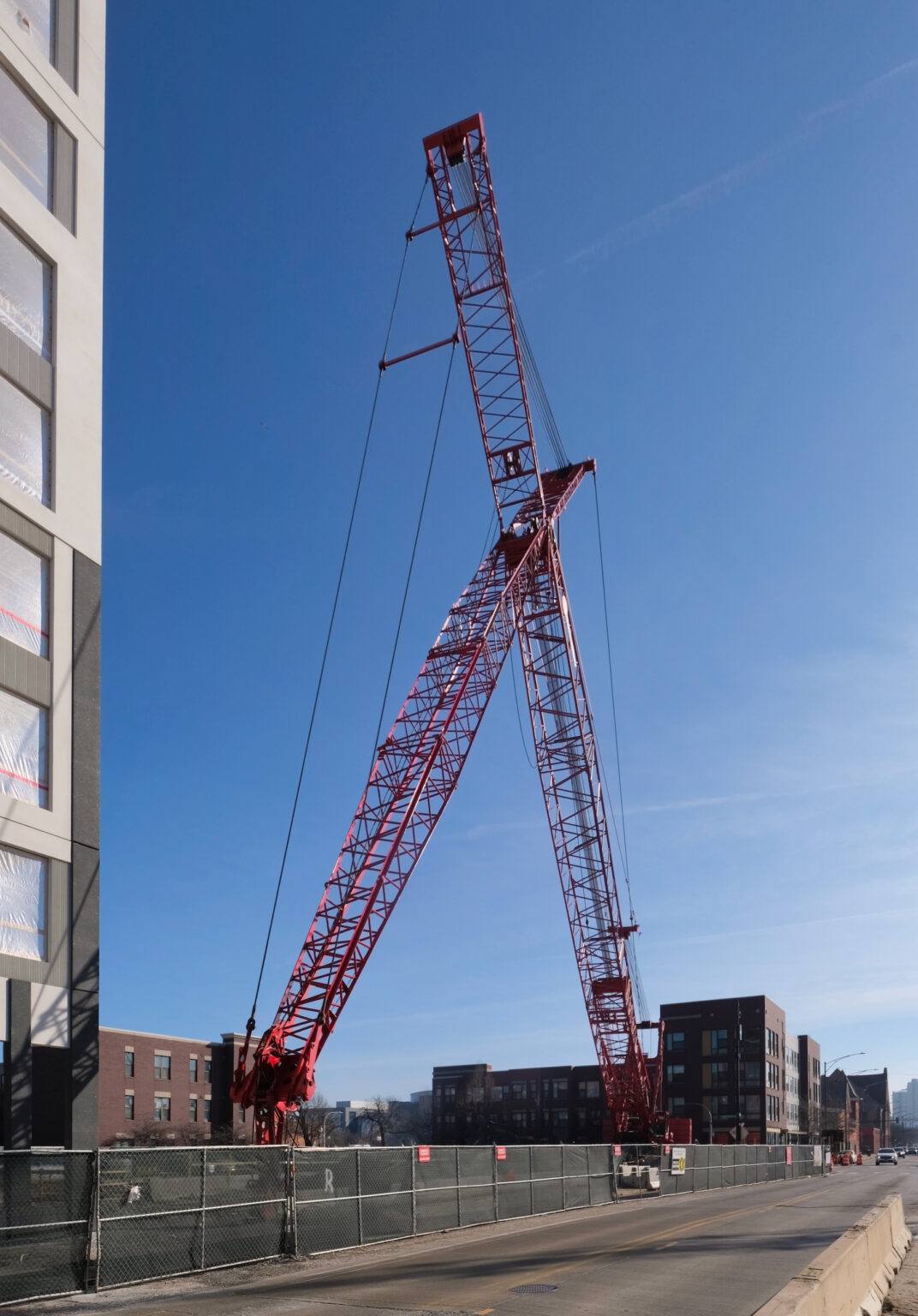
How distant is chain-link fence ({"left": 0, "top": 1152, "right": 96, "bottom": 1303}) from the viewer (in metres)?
14.5

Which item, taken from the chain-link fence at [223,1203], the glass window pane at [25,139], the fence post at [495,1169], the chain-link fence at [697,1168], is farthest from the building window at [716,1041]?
the glass window pane at [25,139]

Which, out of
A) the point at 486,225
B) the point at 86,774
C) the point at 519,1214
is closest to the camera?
the point at 86,774

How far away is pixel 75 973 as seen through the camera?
20.1 meters

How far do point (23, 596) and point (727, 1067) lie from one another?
338ft

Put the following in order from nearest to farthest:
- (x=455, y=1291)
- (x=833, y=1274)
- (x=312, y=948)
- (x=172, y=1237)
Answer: (x=833, y=1274), (x=455, y=1291), (x=172, y=1237), (x=312, y=948)

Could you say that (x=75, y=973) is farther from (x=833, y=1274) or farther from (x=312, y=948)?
(x=312, y=948)

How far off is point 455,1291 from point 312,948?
1042 inches

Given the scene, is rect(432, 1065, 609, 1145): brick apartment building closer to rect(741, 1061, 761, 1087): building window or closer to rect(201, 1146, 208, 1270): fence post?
rect(741, 1061, 761, 1087): building window

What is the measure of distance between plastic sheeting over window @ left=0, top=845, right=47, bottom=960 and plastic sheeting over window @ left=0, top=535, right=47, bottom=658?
361cm

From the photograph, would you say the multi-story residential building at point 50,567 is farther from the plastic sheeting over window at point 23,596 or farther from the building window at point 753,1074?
the building window at point 753,1074

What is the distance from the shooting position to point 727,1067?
110 metres

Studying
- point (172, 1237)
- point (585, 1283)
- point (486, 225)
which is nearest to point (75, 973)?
point (172, 1237)

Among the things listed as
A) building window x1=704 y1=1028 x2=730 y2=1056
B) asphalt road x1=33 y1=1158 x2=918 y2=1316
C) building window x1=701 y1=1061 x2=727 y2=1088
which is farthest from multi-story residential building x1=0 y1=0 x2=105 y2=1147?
building window x1=704 y1=1028 x2=730 y2=1056

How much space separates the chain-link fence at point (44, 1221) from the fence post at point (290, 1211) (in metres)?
4.84
